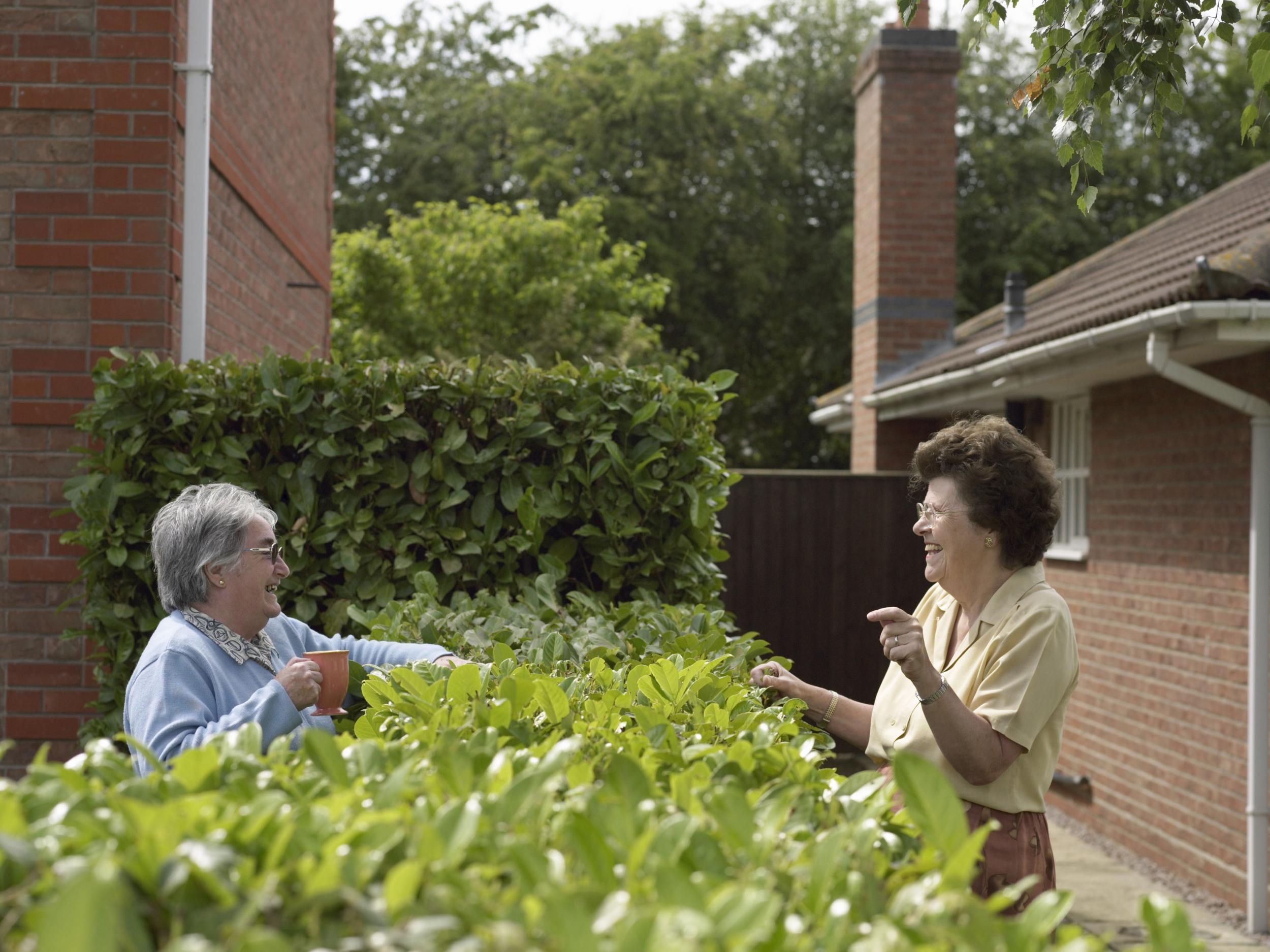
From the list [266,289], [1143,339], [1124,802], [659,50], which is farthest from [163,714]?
[659,50]

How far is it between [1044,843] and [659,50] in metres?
27.3

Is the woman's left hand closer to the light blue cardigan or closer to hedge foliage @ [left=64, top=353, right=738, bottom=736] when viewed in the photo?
the light blue cardigan

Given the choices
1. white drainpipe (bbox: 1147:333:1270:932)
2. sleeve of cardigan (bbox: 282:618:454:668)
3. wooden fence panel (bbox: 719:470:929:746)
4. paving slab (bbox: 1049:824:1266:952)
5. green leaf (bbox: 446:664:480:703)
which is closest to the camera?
green leaf (bbox: 446:664:480:703)

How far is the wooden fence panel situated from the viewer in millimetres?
9734

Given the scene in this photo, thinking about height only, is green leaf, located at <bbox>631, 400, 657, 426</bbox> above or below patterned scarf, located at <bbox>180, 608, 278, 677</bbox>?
above

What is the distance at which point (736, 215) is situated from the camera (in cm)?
2872

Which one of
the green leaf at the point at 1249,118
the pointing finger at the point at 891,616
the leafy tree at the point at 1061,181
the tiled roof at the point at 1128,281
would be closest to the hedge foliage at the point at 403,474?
the pointing finger at the point at 891,616

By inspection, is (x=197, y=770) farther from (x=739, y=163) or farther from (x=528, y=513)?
(x=739, y=163)

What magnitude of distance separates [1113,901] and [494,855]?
254 inches

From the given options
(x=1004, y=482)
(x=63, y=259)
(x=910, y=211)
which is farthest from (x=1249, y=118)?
(x=910, y=211)

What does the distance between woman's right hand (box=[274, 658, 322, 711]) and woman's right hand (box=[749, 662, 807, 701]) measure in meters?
1.01

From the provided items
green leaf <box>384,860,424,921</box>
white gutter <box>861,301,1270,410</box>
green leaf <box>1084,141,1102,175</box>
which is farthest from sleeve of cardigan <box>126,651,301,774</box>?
white gutter <box>861,301,1270,410</box>

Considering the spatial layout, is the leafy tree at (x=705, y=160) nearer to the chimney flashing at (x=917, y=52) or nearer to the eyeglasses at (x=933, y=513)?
the chimney flashing at (x=917, y=52)

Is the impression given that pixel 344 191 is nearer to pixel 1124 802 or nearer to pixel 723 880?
pixel 1124 802
